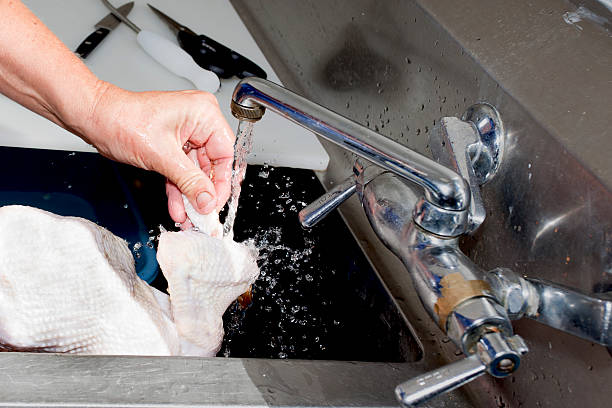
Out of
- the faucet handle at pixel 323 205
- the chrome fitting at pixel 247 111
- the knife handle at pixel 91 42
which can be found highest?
the knife handle at pixel 91 42

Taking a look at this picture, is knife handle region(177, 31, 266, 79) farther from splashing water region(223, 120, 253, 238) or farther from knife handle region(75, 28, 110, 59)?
splashing water region(223, 120, 253, 238)

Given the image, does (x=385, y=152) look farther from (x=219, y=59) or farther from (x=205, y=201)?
(x=219, y=59)

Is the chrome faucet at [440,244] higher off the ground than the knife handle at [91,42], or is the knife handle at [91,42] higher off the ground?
the knife handle at [91,42]

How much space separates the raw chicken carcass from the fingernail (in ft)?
0.29

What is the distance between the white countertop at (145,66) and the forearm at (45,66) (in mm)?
113

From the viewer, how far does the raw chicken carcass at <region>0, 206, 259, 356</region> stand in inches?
26.5

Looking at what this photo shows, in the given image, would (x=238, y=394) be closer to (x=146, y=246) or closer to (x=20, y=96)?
(x=146, y=246)

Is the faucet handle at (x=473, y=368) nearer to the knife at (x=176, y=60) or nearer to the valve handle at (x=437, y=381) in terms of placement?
the valve handle at (x=437, y=381)

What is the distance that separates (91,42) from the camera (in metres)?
1.21

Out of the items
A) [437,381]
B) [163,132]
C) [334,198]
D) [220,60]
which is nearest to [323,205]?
[334,198]

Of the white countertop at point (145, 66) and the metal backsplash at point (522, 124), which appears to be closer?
the metal backsplash at point (522, 124)

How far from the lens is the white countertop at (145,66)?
994 millimetres

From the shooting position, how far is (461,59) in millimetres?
708

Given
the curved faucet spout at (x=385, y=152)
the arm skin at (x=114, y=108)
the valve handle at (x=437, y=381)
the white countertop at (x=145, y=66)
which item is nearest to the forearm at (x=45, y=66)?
the arm skin at (x=114, y=108)
